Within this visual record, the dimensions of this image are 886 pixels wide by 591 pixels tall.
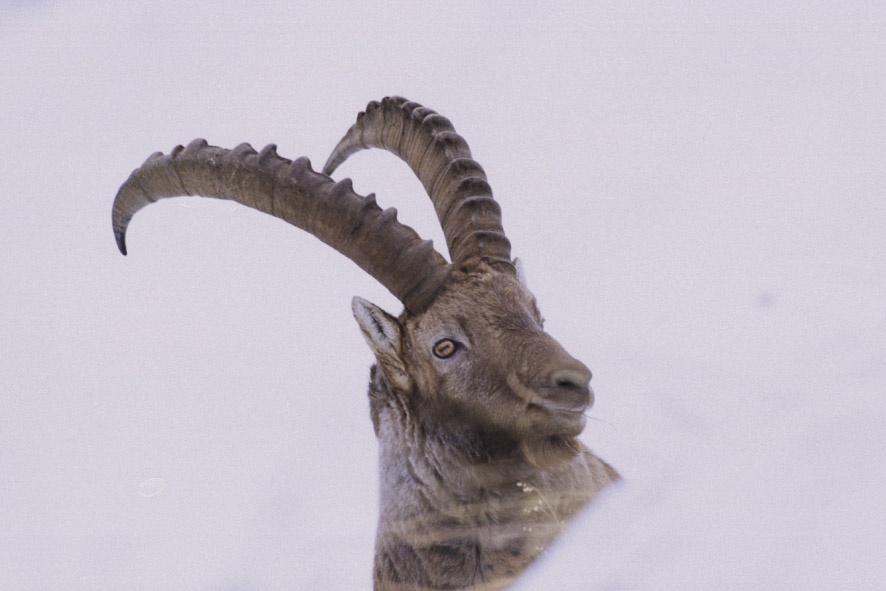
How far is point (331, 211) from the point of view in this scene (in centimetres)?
379

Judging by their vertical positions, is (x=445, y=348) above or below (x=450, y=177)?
below

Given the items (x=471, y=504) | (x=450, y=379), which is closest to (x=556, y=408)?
(x=450, y=379)

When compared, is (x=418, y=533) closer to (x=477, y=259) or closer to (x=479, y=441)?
(x=479, y=441)

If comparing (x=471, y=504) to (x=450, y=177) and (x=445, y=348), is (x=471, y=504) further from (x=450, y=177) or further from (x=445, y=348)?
(x=450, y=177)

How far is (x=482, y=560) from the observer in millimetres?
3750

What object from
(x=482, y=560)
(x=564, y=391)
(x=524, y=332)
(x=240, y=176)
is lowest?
(x=482, y=560)

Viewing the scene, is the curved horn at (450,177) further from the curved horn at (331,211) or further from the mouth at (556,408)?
the mouth at (556,408)

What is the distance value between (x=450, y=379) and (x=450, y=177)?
3.41ft

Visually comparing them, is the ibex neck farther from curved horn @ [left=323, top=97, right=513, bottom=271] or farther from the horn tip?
the horn tip

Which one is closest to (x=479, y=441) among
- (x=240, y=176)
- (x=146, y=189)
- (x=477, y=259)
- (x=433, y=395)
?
(x=433, y=395)

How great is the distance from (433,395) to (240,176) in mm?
1378

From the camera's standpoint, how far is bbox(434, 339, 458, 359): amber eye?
12.0 ft

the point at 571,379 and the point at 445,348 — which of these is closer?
the point at 571,379

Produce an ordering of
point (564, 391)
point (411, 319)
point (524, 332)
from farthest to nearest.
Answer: point (411, 319) < point (524, 332) < point (564, 391)
